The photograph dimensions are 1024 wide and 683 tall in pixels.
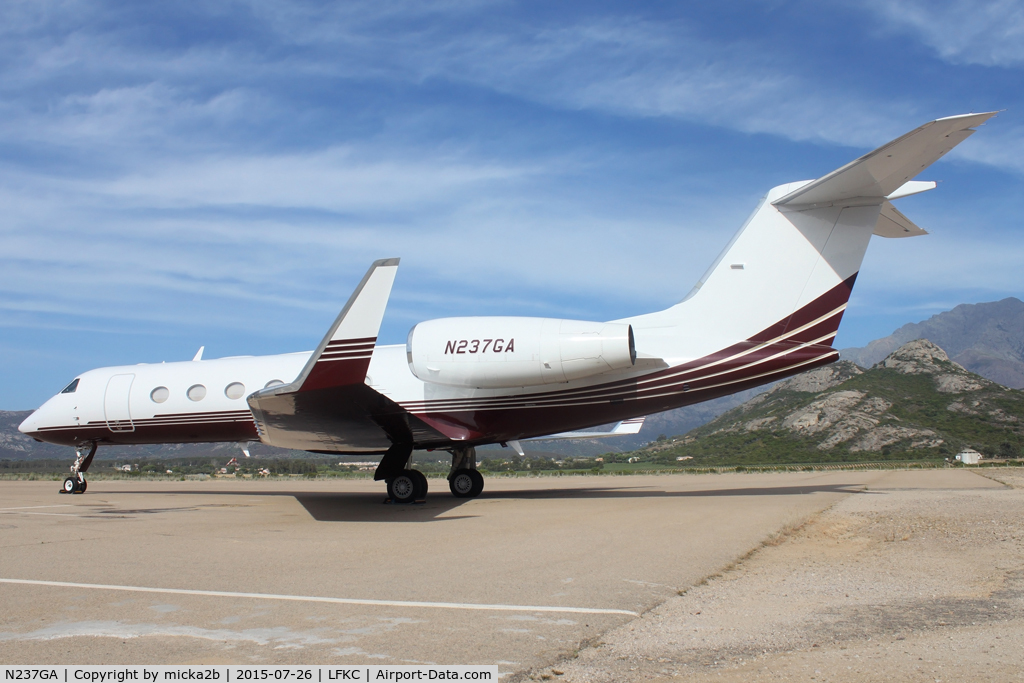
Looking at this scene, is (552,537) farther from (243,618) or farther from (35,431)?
(35,431)

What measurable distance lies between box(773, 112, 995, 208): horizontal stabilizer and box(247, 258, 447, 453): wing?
7483 mm

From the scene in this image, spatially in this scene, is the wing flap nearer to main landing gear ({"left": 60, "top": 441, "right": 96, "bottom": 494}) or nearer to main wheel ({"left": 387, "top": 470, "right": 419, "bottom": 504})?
main wheel ({"left": 387, "top": 470, "right": 419, "bottom": 504})

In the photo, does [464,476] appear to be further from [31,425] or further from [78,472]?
[31,425]

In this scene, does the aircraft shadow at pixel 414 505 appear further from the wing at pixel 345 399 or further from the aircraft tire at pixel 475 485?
the wing at pixel 345 399

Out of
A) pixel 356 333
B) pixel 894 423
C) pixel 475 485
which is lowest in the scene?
pixel 894 423

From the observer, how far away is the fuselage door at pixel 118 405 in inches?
631

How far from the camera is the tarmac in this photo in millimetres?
3893

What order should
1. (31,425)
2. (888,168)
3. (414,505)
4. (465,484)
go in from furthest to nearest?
(31,425)
(465,484)
(414,505)
(888,168)

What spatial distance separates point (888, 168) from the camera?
10914 millimetres

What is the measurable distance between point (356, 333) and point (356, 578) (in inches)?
156

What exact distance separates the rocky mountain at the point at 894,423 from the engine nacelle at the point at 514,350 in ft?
152

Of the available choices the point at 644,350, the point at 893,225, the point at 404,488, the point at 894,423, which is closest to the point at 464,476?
the point at 404,488

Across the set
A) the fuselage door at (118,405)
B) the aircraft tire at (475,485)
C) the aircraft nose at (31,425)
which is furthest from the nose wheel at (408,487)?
the aircraft nose at (31,425)

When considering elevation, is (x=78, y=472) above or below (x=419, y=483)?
above
